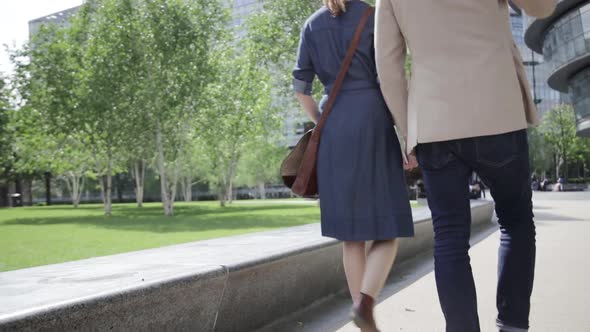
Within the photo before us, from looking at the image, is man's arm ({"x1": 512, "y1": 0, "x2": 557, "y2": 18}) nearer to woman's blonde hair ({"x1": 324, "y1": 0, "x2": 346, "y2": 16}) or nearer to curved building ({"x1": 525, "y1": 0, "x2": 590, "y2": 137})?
woman's blonde hair ({"x1": 324, "y1": 0, "x2": 346, "y2": 16})

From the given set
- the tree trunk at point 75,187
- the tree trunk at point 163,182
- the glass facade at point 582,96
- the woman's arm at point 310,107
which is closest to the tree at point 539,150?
the glass facade at point 582,96

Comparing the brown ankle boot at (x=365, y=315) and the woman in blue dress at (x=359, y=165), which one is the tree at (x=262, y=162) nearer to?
the woman in blue dress at (x=359, y=165)

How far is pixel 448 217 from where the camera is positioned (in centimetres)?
246

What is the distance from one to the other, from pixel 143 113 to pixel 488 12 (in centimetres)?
2700

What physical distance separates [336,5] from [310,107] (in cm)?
61

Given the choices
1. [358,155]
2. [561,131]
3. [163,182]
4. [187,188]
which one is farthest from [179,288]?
[561,131]

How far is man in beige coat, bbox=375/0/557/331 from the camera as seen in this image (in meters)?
2.43

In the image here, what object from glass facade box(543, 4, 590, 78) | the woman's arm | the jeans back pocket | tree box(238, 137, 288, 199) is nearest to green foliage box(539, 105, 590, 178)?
glass facade box(543, 4, 590, 78)

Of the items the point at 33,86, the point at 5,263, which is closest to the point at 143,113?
the point at 33,86

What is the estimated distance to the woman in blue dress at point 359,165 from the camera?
3.02 meters

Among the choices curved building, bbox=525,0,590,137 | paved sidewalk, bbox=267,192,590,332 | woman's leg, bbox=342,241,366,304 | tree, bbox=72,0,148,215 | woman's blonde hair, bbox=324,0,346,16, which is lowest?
paved sidewalk, bbox=267,192,590,332

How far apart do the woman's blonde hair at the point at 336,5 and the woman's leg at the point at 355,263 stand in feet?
4.25

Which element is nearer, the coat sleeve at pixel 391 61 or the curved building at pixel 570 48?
the coat sleeve at pixel 391 61

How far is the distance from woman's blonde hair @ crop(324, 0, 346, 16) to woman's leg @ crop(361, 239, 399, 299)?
4.26ft
